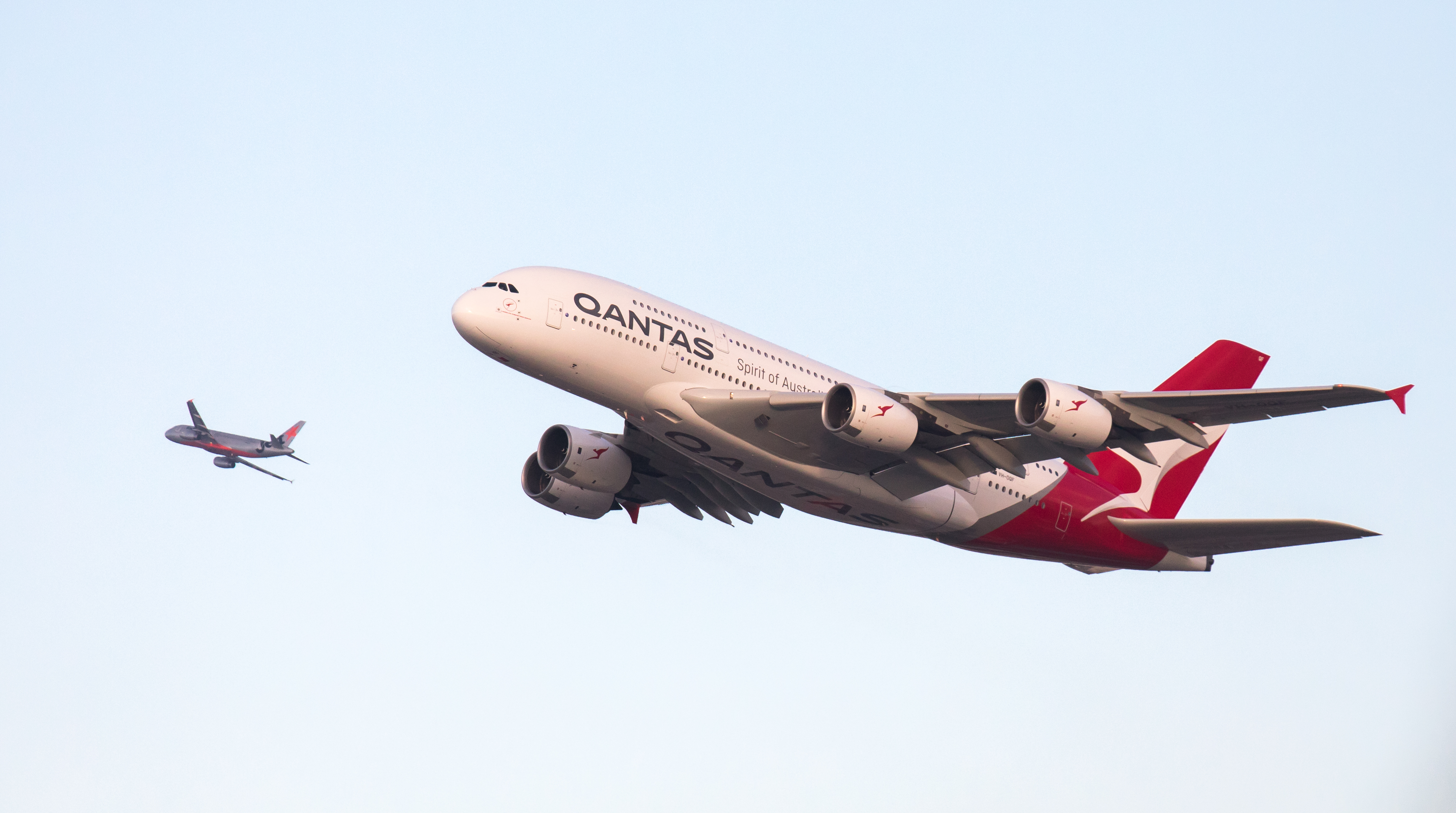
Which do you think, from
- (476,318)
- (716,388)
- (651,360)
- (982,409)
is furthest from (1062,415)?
(476,318)

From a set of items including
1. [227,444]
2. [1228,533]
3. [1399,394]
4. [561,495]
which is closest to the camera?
[1399,394]

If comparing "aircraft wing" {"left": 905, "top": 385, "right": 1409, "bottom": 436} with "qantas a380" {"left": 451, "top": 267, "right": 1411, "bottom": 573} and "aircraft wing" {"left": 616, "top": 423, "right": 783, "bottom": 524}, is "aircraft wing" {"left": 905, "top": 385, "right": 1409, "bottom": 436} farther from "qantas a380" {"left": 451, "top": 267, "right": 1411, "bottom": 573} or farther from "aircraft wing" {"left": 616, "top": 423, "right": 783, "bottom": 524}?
"aircraft wing" {"left": 616, "top": 423, "right": 783, "bottom": 524}

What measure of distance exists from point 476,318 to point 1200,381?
21.3 metres

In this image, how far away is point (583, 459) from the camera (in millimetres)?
37625

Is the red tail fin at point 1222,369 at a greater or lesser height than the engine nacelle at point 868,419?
greater

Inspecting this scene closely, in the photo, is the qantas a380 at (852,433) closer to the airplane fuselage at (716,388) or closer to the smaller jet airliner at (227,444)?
the airplane fuselage at (716,388)

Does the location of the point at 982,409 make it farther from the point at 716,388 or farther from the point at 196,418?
the point at 196,418

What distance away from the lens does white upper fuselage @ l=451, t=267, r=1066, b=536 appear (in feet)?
103

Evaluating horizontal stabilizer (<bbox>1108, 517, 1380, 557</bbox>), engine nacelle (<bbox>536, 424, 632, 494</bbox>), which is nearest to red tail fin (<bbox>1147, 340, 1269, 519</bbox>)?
horizontal stabilizer (<bbox>1108, 517, 1380, 557</bbox>)

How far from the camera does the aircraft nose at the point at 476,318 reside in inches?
1239

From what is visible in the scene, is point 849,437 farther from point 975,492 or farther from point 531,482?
point 531,482

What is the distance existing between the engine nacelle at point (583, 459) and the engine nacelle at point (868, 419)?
8.95 metres

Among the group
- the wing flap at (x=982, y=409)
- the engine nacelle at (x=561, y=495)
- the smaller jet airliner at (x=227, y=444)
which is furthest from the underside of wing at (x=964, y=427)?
the smaller jet airliner at (x=227, y=444)

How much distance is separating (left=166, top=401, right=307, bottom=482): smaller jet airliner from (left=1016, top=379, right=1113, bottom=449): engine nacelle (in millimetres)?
65040
